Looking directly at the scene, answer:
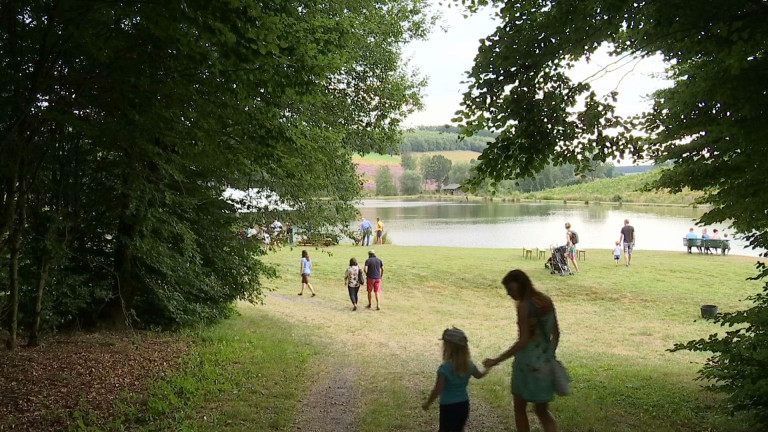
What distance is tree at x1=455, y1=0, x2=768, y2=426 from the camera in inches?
181

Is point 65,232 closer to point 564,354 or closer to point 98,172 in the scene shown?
point 98,172

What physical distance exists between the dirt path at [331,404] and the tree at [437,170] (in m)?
113

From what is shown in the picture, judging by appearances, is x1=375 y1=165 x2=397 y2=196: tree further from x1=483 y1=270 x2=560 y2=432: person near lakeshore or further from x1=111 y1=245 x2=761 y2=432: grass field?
x1=483 y1=270 x2=560 y2=432: person near lakeshore

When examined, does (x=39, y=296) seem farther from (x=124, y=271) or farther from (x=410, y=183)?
(x=410, y=183)

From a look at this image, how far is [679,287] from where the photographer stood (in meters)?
16.6

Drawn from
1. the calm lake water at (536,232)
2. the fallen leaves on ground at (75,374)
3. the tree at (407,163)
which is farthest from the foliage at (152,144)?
the tree at (407,163)

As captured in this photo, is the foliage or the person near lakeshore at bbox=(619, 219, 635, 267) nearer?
the foliage

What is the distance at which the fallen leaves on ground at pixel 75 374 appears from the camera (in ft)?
16.7

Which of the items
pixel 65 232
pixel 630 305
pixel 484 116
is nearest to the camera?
pixel 484 116

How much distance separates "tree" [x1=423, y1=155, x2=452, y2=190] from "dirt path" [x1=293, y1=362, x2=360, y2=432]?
113 m

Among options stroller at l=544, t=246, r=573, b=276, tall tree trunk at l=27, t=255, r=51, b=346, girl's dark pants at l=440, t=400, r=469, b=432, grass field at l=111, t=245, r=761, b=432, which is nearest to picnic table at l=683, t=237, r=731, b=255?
grass field at l=111, t=245, r=761, b=432

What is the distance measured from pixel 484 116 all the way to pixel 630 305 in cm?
1142

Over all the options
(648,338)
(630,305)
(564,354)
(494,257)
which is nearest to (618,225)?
(494,257)

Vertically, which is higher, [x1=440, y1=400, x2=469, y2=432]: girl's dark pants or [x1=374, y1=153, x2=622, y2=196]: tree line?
[x1=374, y1=153, x2=622, y2=196]: tree line
